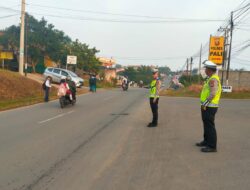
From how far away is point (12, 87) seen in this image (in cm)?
2203

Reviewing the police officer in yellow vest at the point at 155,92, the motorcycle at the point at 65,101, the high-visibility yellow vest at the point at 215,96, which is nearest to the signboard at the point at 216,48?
the motorcycle at the point at 65,101

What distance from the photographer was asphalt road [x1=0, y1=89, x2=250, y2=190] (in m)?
4.93

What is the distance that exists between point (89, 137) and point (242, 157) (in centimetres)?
391

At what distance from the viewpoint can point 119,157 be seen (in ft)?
21.1

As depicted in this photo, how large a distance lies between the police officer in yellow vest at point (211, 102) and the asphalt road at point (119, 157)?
286 mm

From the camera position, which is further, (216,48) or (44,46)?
(44,46)

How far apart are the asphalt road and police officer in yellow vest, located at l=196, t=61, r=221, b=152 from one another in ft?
0.94

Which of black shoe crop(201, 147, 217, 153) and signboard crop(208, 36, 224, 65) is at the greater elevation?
signboard crop(208, 36, 224, 65)

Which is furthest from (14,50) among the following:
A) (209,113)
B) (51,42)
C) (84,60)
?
(209,113)

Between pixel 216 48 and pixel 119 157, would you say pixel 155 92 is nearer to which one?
pixel 119 157

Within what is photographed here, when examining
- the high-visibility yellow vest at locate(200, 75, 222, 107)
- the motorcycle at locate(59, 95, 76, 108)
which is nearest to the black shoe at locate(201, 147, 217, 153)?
the high-visibility yellow vest at locate(200, 75, 222, 107)

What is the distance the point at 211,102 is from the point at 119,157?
2.26 m

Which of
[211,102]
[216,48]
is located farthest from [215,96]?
[216,48]

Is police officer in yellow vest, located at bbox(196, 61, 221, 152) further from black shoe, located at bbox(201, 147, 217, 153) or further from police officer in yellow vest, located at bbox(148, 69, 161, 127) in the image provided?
police officer in yellow vest, located at bbox(148, 69, 161, 127)
